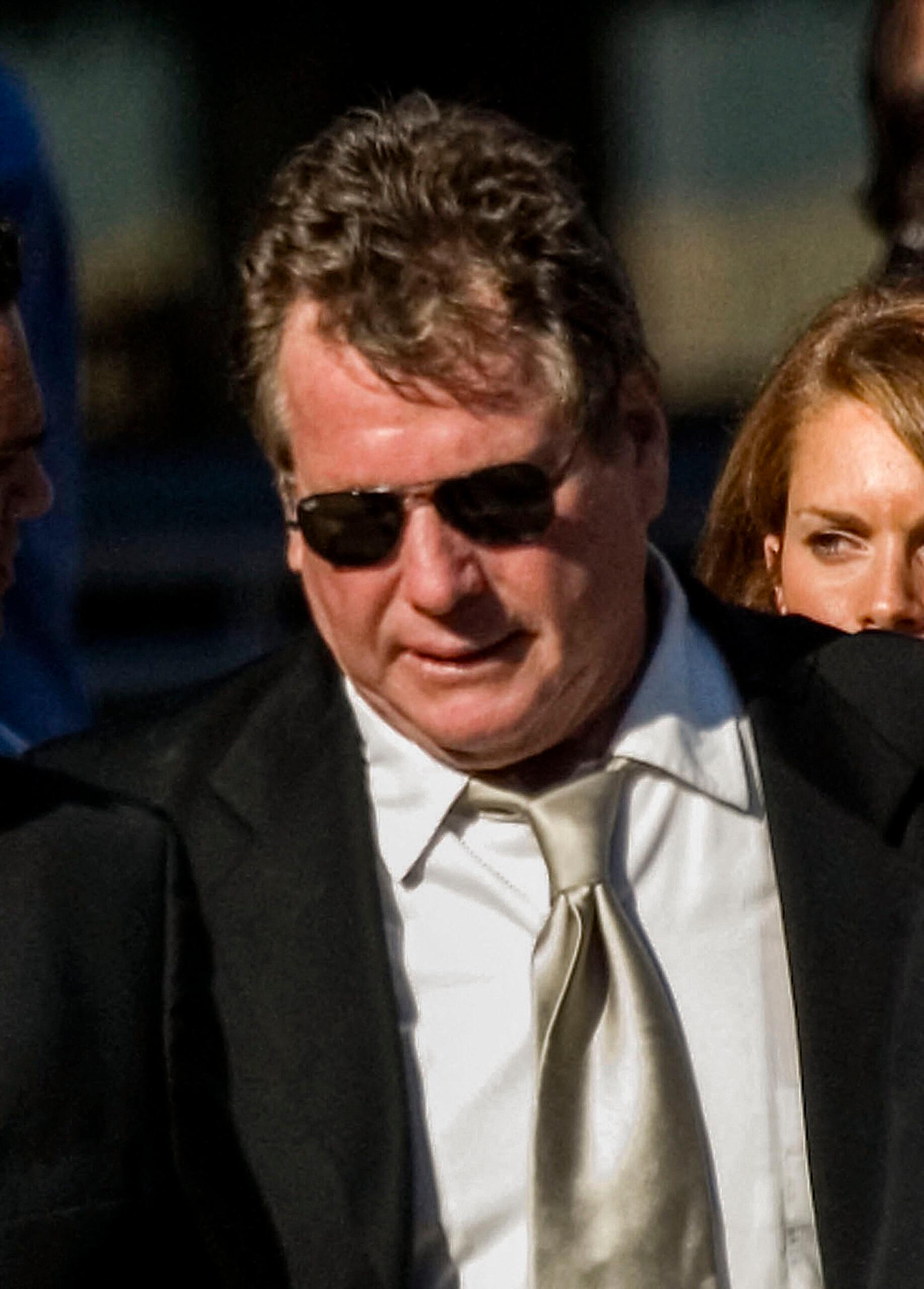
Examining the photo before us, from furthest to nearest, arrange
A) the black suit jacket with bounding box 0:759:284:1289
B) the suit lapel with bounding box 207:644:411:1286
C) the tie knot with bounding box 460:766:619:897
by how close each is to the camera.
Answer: the tie knot with bounding box 460:766:619:897 → the suit lapel with bounding box 207:644:411:1286 → the black suit jacket with bounding box 0:759:284:1289

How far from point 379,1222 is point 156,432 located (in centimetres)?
524

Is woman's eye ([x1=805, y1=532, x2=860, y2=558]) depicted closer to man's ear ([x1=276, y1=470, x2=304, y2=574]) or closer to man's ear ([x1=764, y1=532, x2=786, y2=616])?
man's ear ([x1=764, y1=532, x2=786, y2=616])

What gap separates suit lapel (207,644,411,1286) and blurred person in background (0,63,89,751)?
78cm

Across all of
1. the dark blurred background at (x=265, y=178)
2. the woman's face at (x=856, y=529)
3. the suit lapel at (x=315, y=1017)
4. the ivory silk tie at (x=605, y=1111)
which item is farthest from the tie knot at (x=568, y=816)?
the dark blurred background at (x=265, y=178)

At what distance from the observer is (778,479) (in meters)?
3.91

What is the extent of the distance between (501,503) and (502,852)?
367 mm

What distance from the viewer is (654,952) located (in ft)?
10.0

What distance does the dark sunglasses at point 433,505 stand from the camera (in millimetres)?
2947

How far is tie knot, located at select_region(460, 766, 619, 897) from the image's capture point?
9.99 ft

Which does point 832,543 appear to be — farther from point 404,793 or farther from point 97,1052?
point 97,1052

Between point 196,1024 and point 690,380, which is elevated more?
point 196,1024

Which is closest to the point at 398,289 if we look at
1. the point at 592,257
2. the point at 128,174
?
the point at 592,257

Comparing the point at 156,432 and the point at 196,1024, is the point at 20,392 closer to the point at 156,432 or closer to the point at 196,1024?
the point at 196,1024

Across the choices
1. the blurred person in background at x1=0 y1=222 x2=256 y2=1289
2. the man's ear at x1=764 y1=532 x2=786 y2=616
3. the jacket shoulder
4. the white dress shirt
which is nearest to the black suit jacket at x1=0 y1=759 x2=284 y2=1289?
the blurred person in background at x1=0 y1=222 x2=256 y2=1289
